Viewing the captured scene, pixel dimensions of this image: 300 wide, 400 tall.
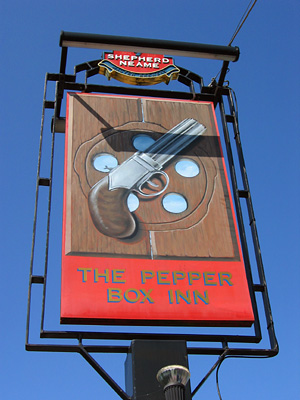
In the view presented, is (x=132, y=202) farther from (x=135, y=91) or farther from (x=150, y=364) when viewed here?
(x=135, y=91)

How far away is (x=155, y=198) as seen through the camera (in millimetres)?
9578

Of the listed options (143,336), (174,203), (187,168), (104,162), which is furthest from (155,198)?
(143,336)

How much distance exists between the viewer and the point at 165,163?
33.0 ft

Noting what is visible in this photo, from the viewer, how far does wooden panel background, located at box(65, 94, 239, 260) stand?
895 centimetres

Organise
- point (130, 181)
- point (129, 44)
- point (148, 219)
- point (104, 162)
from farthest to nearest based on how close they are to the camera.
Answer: point (129, 44) < point (104, 162) < point (130, 181) < point (148, 219)

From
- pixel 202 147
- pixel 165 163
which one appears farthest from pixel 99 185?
pixel 202 147

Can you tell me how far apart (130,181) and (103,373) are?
9.92 ft

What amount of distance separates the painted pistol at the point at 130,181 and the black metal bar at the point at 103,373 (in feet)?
5.73

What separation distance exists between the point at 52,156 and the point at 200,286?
3.05m

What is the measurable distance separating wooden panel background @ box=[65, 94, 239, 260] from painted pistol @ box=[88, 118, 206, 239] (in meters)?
0.10

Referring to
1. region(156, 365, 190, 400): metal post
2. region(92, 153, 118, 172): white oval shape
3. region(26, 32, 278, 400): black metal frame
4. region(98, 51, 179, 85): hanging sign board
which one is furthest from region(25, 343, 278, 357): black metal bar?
region(98, 51, 179, 85): hanging sign board

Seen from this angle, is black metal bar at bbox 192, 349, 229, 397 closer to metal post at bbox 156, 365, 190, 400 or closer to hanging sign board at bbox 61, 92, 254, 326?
hanging sign board at bbox 61, 92, 254, 326

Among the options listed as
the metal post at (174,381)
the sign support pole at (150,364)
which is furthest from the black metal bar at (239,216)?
the metal post at (174,381)

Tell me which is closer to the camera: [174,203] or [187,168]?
[174,203]
